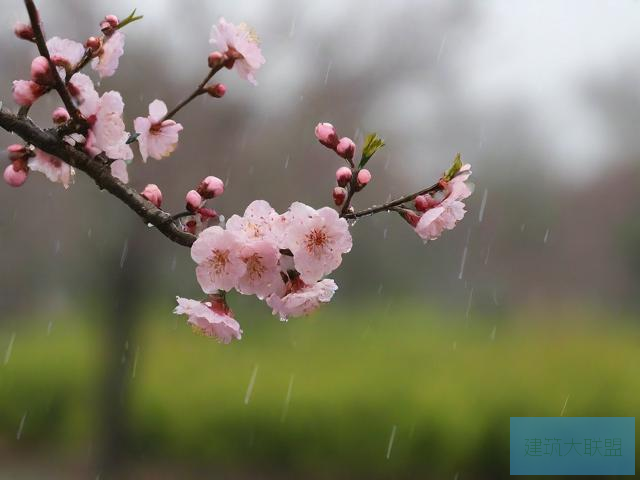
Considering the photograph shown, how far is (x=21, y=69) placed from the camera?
13.1ft

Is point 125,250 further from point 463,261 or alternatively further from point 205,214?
point 205,214

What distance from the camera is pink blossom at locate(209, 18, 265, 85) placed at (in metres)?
0.72

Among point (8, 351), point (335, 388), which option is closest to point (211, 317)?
point (335, 388)

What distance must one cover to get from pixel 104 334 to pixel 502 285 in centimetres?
329

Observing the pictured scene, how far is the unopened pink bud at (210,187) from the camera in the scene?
72cm

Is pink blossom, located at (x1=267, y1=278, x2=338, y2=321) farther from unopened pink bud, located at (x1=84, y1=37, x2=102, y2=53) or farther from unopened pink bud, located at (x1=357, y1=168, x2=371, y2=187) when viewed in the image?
unopened pink bud, located at (x1=84, y1=37, x2=102, y2=53)

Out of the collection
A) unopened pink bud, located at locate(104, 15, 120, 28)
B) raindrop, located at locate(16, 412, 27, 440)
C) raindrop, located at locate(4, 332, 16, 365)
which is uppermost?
raindrop, located at locate(4, 332, 16, 365)

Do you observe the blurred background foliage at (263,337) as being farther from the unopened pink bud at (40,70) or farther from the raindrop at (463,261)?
the unopened pink bud at (40,70)

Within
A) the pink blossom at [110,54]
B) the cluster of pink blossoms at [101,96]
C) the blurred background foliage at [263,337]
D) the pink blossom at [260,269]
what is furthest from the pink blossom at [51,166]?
the blurred background foliage at [263,337]

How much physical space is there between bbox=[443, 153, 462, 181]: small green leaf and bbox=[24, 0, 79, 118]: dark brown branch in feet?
1.13

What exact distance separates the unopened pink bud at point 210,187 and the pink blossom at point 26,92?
167mm

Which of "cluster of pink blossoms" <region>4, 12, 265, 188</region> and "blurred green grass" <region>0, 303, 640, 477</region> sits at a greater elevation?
"blurred green grass" <region>0, 303, 640, 477</region>

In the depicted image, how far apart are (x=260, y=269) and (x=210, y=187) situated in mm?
105

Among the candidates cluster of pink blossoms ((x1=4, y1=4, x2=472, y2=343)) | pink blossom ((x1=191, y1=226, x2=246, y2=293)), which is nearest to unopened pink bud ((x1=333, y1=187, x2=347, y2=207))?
cluster of pink blossoms ((x1=4, y1=4, x2=472, y2=343))
